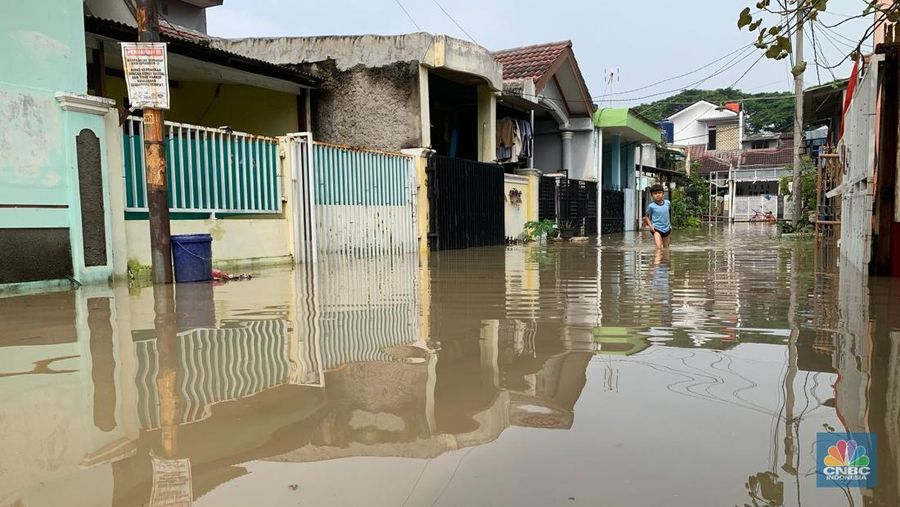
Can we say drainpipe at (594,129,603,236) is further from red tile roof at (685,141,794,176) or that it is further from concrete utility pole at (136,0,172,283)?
red tile roof at (685,141,794,176)

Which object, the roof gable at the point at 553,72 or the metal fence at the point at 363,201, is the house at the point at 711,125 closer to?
the roof gable at the point at 553,72

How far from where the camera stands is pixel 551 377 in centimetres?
344

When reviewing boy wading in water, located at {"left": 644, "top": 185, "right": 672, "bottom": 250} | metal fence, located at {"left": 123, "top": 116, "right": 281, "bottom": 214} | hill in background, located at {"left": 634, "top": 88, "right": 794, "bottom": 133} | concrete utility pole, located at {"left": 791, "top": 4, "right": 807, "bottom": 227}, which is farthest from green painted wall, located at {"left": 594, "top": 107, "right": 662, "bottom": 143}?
hill in background, located at {"left": 634, "top": 88, "right": 794, "bottom": 133}

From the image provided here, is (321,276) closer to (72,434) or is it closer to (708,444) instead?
(72,434)

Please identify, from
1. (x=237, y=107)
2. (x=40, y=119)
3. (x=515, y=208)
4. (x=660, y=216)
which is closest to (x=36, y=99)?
(x=40, y=119)

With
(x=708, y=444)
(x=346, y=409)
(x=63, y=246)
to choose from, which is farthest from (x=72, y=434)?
(x=63, y=246)

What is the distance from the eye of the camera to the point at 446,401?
120 inches

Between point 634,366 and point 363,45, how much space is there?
12017 millimetres

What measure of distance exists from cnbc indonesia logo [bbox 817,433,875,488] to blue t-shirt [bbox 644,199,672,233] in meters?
10.7

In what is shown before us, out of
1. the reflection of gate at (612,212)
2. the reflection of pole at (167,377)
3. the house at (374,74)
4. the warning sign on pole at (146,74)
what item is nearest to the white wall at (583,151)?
the reflection of gate at (612,212)

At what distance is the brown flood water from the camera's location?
85.5 inches

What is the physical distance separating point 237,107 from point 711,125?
4791 cm

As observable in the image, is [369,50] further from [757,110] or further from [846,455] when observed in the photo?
[757,110]

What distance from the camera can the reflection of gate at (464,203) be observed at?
47.6 ft
